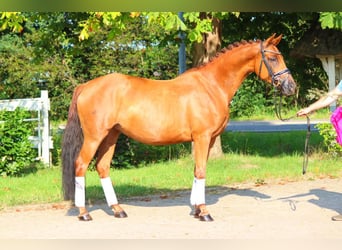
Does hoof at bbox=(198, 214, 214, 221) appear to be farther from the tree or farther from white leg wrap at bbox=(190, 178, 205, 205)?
the tree

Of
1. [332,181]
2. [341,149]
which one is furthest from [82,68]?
[332,181]

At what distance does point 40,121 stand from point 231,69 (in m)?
7.13

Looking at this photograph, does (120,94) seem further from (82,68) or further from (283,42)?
(82,68)

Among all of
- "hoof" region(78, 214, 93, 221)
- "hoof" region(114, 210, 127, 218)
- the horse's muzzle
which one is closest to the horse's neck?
the horse's muzzle

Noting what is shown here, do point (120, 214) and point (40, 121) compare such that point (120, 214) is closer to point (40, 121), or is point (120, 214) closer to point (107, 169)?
point (107, 169)

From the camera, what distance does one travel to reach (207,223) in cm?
594

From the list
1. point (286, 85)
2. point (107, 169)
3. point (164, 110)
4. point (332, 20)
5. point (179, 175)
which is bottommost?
point (179, 175)

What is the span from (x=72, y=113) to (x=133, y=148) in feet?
18.2

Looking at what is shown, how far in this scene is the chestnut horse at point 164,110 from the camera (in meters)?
6.14

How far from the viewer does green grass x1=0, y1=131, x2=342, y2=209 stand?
8.26 metres

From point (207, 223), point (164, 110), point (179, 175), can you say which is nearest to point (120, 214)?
point (207, 223)

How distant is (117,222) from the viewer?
609cm

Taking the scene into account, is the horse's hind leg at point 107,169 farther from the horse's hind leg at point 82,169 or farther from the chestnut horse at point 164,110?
the horse's hind leg at point 82,169

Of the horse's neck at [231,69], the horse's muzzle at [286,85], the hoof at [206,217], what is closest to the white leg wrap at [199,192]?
the hoof at [206,217]
